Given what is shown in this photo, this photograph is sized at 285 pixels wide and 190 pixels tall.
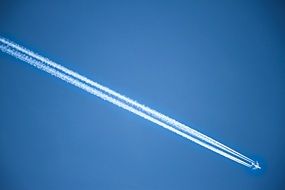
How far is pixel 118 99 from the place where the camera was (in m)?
3.35

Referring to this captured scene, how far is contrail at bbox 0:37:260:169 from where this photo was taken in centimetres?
317

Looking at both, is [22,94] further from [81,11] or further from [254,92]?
[254,92]

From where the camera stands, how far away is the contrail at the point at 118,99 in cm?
317

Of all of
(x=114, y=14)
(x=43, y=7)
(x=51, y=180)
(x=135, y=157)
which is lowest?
(x=51, y=180)

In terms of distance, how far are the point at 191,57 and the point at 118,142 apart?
1562 millimetres

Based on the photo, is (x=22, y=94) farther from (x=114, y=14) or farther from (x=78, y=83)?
(x=114, y=14)

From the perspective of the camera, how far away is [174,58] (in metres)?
3.52

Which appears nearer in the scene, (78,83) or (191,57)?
(78,83)

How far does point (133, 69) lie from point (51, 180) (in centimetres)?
188

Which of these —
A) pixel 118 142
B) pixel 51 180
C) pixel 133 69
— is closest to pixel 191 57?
pixel 133 69

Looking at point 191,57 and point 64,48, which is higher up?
point 191,57

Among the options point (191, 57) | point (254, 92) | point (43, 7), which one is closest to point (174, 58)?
point (191, 57)

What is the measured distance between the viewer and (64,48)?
3.30 metres

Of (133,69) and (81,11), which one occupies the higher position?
(81,11)
